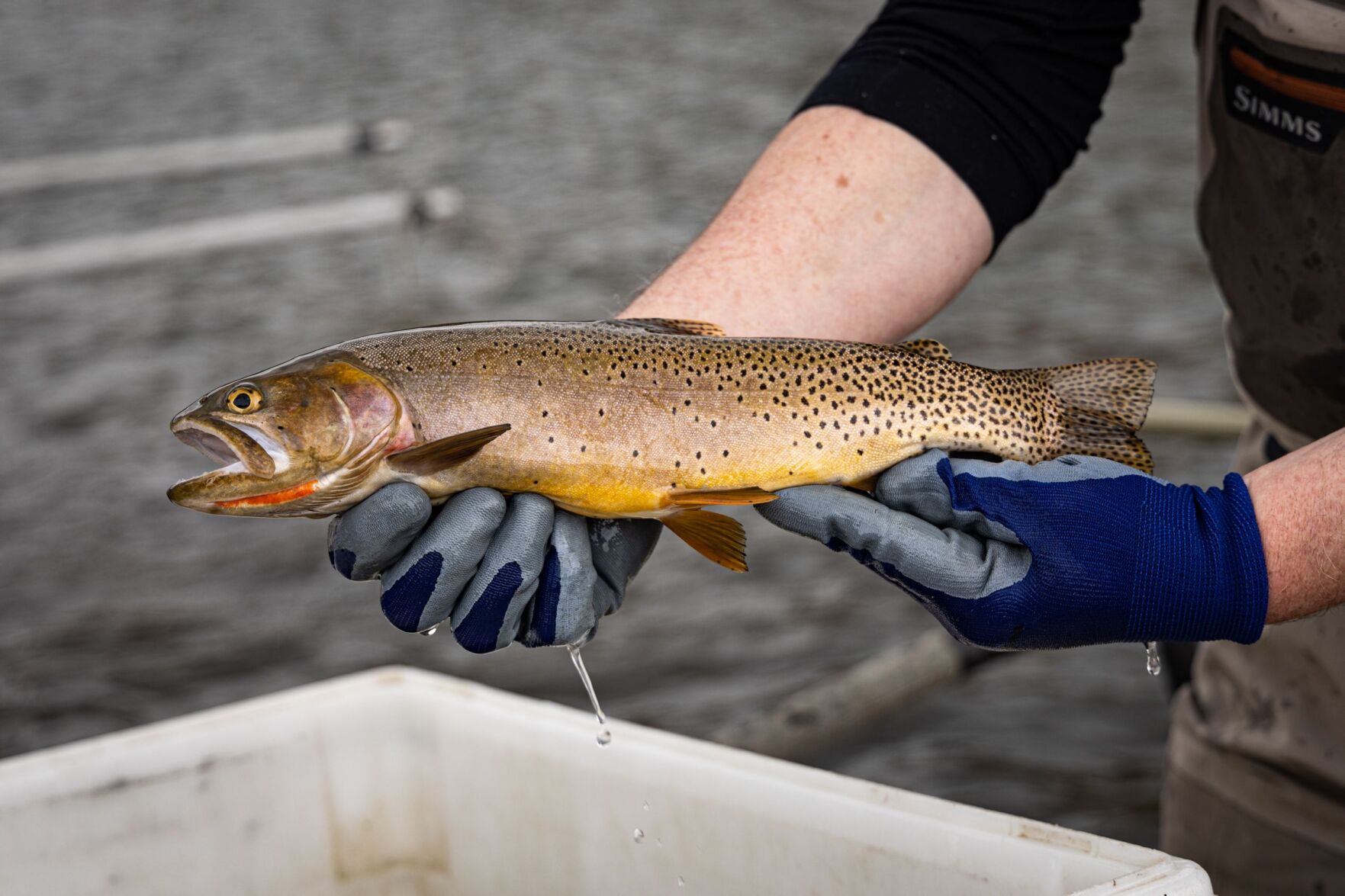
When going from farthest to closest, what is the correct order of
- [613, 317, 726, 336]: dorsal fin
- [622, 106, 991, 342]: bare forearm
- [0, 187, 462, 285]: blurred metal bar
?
[0, 187, 462, 285]: blurred metal bar
[622, 106, 991, 342]: bare forearm
[613, 317, 726, 336]: dorsal fin

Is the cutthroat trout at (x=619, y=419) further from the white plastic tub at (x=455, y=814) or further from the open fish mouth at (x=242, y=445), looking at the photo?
the white plastic tub at (x=455, y=814)

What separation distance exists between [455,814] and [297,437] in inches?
35.3

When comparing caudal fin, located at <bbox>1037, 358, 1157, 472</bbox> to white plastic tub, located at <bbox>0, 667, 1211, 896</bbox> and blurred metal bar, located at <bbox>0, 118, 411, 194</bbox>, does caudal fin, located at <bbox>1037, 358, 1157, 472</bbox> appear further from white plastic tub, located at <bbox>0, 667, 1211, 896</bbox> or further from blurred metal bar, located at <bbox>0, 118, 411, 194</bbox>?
blurred metal bar, located at <bbox>0, 118, 411, 194</bbox>

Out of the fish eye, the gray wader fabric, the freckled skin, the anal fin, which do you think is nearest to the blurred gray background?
the freckled skin

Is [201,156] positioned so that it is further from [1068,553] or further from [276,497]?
[1068,553]

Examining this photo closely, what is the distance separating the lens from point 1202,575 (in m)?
1.89

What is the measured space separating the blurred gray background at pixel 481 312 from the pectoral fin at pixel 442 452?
0.66 metres

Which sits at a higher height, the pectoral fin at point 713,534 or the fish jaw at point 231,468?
the fish jaw at point 231,468

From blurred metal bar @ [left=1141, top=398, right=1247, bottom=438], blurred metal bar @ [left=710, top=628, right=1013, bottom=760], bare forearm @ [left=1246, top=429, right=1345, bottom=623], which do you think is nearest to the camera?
bare forearm @ [left=1246, top=429, right=1345, bottom=623]

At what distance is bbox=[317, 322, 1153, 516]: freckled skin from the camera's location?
6.64ft

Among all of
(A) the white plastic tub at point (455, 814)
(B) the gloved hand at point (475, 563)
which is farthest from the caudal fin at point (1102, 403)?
(B) the gloved hand at point (475, 563)

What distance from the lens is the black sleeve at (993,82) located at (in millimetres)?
2471

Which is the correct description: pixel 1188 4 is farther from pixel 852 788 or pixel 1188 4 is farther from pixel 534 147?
pixel 852 788

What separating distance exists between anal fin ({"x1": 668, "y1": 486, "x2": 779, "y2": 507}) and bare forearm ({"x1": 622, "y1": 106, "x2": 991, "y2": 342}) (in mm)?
385
